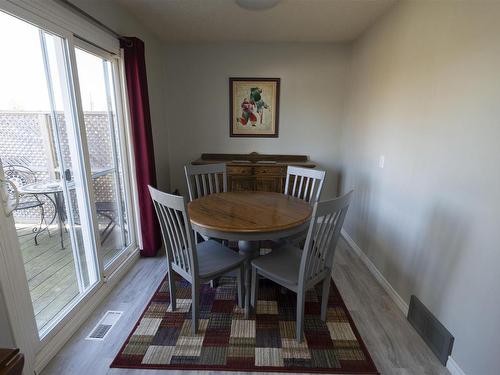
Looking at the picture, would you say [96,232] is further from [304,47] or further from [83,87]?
[304,47]

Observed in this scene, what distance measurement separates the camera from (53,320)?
5.39ft

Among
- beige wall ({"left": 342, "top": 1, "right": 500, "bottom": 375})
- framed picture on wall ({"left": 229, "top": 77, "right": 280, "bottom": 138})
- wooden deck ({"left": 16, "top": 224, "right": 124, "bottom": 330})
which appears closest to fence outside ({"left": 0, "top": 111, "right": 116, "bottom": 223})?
wooden deck ({"left": 16, "top": 224, "right": 124, "bottom": 330})

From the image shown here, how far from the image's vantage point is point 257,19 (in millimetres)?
2627

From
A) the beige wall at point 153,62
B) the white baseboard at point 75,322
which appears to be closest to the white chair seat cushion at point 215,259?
the white baseboard at point 75,322

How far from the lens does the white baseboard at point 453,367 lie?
4.61 ft

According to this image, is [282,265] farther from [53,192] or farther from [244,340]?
[53,192]

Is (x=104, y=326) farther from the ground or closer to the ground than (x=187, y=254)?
closer to the ground

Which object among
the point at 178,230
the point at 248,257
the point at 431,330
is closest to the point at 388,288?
the point at 431,330

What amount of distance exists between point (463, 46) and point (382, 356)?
1906mm

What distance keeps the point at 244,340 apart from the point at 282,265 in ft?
1.79

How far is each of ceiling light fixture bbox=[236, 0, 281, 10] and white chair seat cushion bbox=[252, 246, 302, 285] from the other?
2.02 meters

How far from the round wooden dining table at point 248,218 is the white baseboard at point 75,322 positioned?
1.01m

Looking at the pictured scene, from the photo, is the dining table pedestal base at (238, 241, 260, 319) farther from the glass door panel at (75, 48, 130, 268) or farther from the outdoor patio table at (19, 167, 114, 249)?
the outdoor patio table at (19, 167, 114, 249)

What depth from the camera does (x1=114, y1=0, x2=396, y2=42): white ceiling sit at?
2.27m
